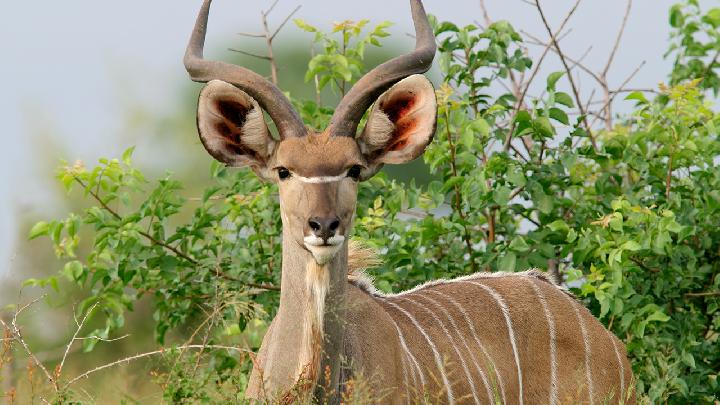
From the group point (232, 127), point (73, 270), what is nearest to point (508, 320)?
point (232, 127)

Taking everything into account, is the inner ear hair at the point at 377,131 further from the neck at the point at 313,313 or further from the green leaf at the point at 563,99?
the green leaf at the point at 563,99

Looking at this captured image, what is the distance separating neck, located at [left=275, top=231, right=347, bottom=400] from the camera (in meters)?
3.42

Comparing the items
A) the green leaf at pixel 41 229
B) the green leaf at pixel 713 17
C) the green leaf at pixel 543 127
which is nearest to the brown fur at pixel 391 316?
the green leaf at pixel 543 127

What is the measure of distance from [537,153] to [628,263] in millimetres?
691

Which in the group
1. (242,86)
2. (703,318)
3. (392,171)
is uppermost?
(242,86)

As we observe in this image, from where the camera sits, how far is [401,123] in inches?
150

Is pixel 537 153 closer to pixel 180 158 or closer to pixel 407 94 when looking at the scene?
pixel 407 94

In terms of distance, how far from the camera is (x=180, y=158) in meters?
13.3

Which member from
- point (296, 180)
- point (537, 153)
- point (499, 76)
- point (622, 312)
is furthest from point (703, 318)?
point (296, 180)

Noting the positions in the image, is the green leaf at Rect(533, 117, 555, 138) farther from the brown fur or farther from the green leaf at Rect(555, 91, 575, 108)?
the brown fur

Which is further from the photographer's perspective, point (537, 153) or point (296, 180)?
point (537, 153)

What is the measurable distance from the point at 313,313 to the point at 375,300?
1.51 feet

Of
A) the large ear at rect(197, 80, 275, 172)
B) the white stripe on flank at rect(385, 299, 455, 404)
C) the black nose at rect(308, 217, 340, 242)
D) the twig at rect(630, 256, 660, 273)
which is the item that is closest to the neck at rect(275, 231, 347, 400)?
the black nose at rect(308, 217, 340, 242)

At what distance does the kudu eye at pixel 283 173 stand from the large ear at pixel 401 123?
0.88 feet
